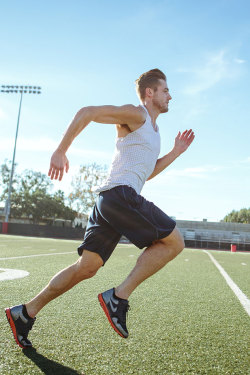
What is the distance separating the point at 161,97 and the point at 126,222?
1095mm

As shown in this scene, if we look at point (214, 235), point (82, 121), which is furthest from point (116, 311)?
point (214, 235)

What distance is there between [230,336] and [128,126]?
1861 mm

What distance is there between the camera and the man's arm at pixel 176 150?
3539 mm

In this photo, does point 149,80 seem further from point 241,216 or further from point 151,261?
point 241,216

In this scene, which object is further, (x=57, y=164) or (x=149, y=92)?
(x=149, y=92)

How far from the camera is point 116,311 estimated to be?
2.59m

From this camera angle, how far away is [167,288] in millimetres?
5711

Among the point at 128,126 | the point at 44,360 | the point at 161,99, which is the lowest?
the point at 44,360

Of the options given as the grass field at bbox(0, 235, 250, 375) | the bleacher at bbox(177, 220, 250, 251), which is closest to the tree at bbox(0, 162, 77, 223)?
the bleacher at bbox(177, 220, 250, 251)

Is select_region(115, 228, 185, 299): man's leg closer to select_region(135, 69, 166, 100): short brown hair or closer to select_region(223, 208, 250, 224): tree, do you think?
select_region(135, 69, 166, 100): short brown hair

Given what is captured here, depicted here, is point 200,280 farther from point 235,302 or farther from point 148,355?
point 148,355

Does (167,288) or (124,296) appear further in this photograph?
(167,288)

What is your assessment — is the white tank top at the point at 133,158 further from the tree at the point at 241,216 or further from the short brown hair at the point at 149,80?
the tree at the point at 241,216

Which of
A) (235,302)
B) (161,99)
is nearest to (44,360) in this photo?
(161,99)
